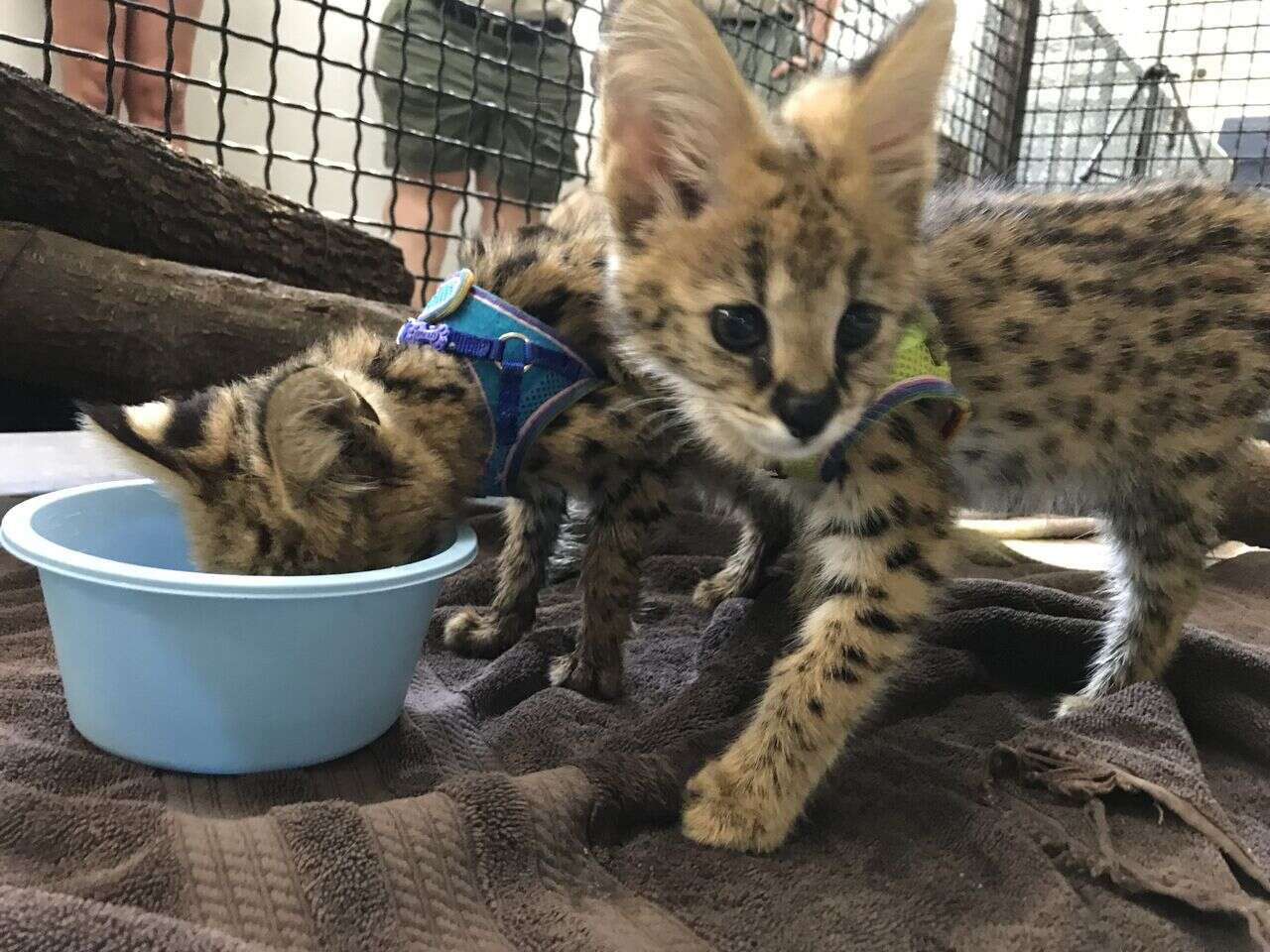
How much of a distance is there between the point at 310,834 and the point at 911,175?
896 millimetres

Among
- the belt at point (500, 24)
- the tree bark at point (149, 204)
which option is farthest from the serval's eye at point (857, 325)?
the belt at point (500, 24)

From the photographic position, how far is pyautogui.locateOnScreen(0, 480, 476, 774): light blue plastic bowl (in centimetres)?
100

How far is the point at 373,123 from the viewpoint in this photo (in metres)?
2.57

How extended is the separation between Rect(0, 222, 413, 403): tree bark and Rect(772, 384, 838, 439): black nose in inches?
48.8

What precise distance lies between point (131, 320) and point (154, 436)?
0.81 meters

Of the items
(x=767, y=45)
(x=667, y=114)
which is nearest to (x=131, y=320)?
(x=667, y=114)

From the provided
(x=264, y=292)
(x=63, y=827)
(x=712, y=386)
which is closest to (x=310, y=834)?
(x=63, y=827)

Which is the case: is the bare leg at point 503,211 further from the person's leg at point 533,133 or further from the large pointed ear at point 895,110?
the large pointed ear at point 895,110

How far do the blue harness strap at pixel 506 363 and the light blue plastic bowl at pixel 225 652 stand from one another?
160 millimetres

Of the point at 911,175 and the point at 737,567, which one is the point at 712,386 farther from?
the point at 737,567

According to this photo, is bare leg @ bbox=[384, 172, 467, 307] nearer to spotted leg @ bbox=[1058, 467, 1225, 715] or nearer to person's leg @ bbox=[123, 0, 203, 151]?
person's leg @ bbox=[123, 0, 203, 151]

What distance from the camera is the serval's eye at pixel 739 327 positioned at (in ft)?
3.25

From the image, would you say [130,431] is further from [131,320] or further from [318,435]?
[131,320]

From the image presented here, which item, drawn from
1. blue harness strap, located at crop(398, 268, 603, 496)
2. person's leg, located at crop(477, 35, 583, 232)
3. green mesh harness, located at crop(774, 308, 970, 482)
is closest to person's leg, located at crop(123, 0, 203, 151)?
person's leg, located at crop(477, 35, 583, 232)
